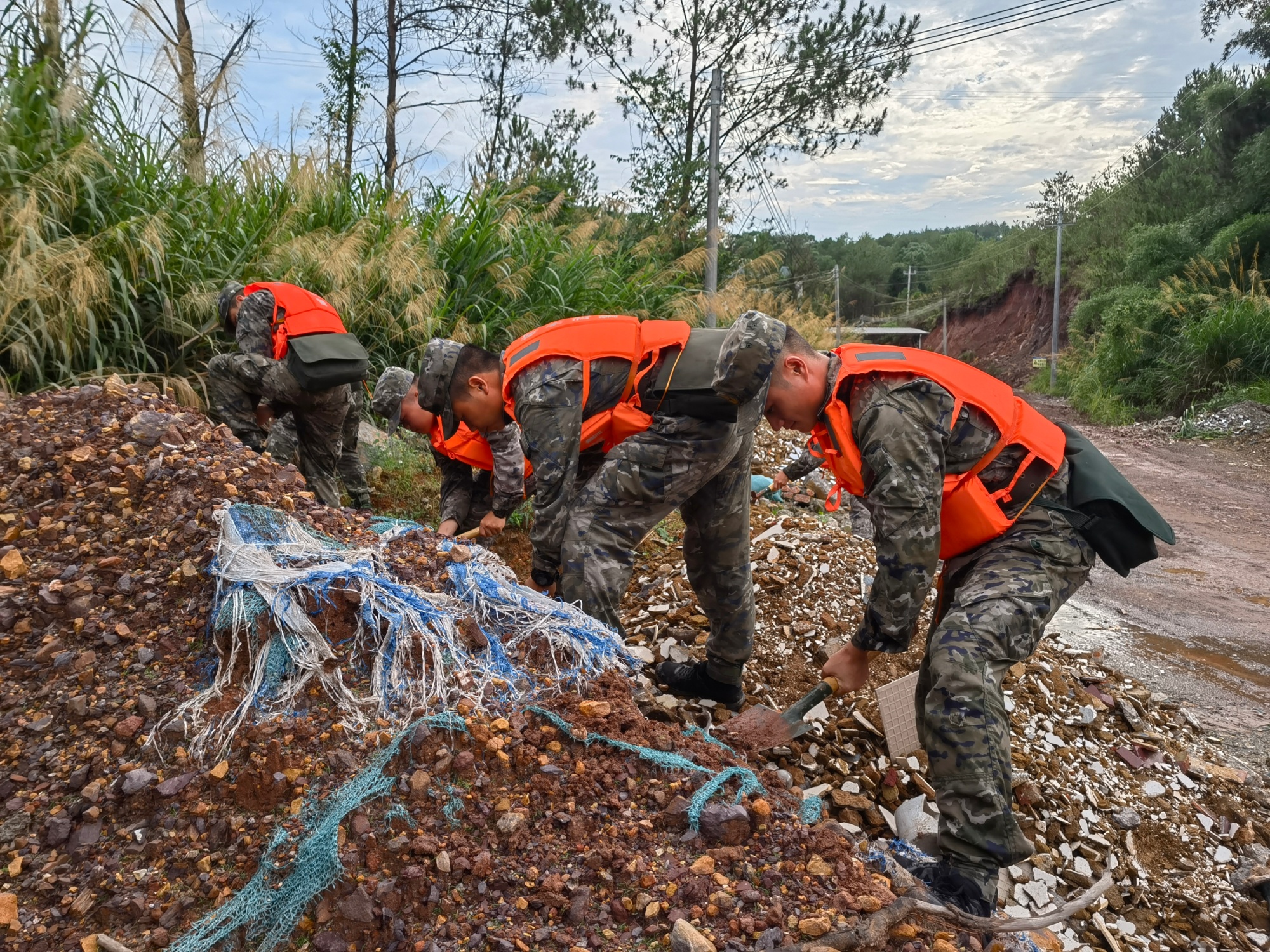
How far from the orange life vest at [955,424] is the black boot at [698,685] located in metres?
1.10

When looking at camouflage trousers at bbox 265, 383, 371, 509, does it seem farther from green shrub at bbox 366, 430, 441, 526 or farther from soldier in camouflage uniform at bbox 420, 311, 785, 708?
soldier in camouflage uniform at bbox 420, 311, 785, 708

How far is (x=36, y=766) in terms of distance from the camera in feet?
5.68

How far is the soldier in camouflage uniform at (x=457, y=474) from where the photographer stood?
3453 millimetres

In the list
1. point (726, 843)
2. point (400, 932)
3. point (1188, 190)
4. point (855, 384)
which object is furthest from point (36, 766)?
point (1188, 190)

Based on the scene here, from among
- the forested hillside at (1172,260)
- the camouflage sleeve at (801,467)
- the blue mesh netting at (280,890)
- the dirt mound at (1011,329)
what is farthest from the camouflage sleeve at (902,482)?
the dirt mound at (1011,329)

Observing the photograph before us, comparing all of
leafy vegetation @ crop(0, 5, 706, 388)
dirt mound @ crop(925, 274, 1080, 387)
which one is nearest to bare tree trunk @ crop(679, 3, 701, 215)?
leafy vegetation @ crop(0, 5, 706, 388)

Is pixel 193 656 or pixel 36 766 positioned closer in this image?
pixel 36 766

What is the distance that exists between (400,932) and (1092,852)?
7.13 feet

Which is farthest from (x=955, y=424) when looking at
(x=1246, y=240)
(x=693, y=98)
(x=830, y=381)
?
(x=1246, y=240)

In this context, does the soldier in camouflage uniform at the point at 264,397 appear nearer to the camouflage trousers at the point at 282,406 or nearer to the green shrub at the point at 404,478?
the camouflage trousers at the point at 282,406

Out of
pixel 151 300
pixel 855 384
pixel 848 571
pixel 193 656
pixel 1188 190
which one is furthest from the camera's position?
pixel 1188 190

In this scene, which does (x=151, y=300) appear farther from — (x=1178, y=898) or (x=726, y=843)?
(x=1178, y=898)

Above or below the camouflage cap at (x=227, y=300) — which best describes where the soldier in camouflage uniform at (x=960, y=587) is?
below

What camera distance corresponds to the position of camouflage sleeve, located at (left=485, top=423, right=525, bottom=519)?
3.39 m
